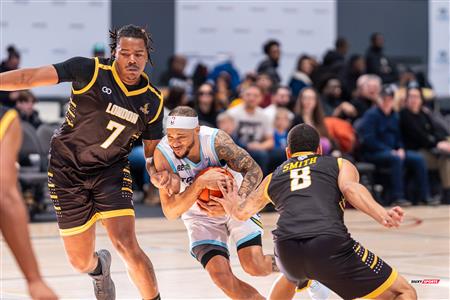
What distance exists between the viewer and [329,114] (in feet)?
56.3

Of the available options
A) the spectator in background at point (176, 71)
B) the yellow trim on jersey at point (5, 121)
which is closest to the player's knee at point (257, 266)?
the yellow trim on jersey at point (5, 121)

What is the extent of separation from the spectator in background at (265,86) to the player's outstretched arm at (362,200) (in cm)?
1022

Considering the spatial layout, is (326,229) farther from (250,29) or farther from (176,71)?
(250,29)

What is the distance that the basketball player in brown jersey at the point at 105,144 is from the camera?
7066 millimetres

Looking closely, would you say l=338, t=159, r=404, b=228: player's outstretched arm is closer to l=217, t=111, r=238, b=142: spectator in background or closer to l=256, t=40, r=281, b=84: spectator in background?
l=217, t=111, r=238, b=142: spectator in background

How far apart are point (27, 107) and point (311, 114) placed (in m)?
3.99

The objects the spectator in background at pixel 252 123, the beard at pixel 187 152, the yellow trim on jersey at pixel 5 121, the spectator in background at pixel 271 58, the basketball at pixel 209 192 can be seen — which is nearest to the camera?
the yellow trim on jersey at pixel 5 121

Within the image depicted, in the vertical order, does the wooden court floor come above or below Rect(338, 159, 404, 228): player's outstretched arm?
below

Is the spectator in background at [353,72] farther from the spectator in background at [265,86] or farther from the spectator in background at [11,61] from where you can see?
the spectator in background at [11,61]

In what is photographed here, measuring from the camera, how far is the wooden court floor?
27.3 ft

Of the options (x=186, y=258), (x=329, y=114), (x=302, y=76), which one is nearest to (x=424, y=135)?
(x=329, y=114)

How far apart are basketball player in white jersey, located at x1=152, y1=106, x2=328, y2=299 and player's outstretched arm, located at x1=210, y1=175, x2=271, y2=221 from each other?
A: 81 mm

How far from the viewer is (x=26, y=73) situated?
22.0 ft

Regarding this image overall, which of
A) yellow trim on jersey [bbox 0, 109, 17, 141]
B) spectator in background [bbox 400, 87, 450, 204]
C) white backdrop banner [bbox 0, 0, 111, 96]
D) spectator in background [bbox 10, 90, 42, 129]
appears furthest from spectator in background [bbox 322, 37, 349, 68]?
yellow trim on jersey [bbox 0, 109, 17, 141]
